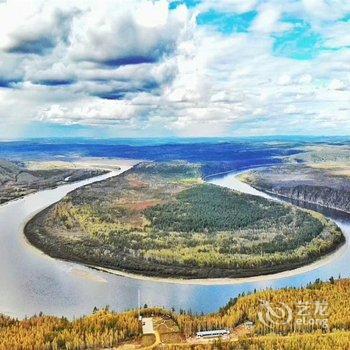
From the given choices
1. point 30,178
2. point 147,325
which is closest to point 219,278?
point 147,325

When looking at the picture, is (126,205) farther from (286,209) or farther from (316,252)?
(316,252)

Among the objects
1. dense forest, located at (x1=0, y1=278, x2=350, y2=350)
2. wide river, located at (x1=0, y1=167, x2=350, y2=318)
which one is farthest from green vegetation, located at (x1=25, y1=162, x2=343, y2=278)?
dense forest, located at (x1=0, y1=278, x2=350, y2=350)

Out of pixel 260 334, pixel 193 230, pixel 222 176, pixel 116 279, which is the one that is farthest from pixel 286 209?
pixel 222 176

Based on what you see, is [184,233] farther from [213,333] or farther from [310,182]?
[310,182]

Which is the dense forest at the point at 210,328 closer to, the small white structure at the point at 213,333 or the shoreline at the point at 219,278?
the small white structure at the point at 213,333

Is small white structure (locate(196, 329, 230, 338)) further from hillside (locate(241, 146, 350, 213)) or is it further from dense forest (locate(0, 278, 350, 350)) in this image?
hillside (locate(241, 146, 350, 213))

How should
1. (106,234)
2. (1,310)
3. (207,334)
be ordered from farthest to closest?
(106,234) < (1,310) < (207,334)

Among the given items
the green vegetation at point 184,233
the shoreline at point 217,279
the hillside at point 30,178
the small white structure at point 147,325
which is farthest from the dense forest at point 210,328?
the hillside at point 30,178
